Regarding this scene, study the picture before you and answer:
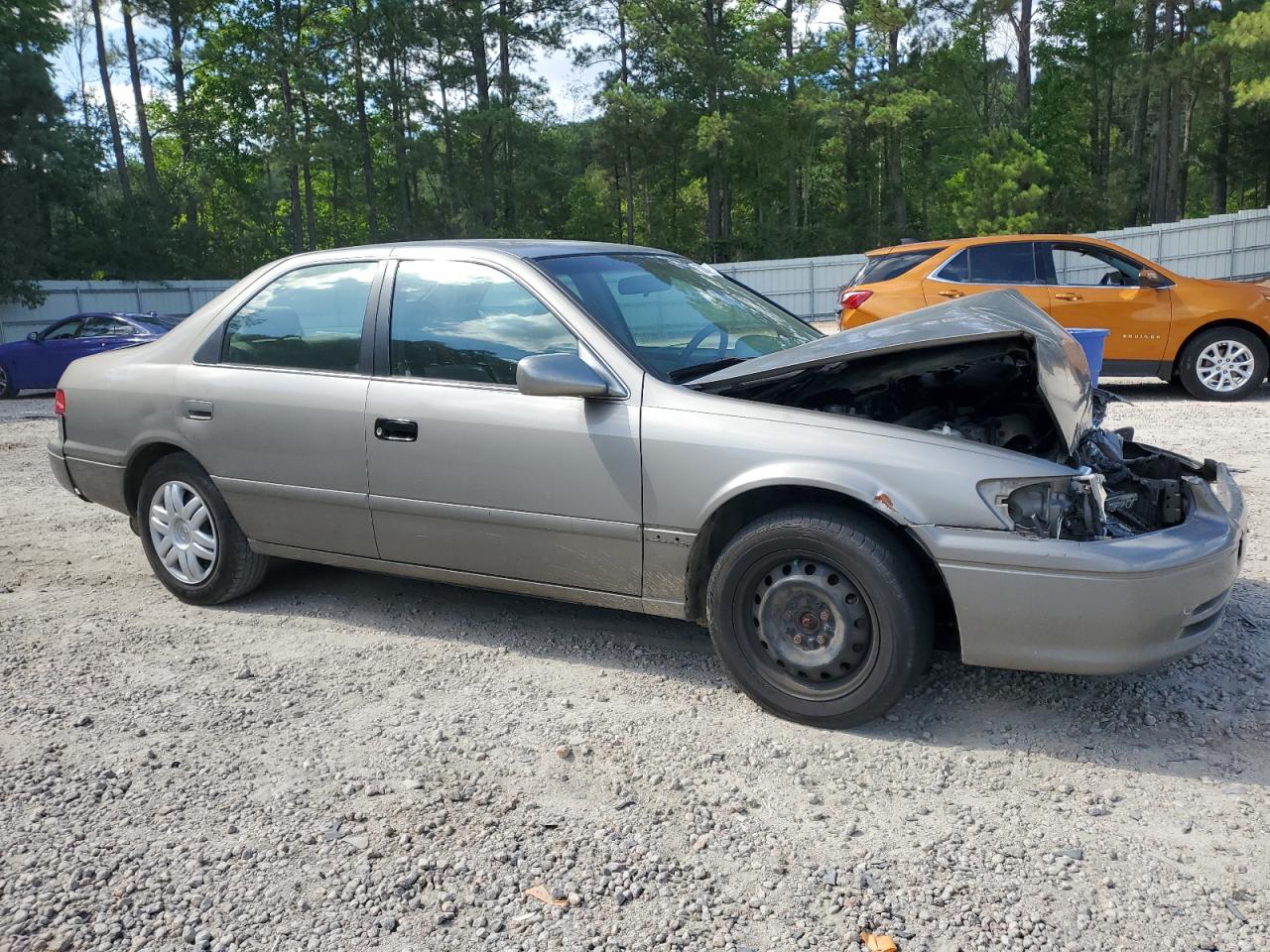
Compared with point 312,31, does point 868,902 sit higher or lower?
lower

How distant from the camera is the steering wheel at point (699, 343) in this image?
3.91 m

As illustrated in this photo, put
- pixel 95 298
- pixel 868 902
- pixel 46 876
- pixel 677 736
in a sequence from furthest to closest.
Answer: pixel 95 298 → pixel 677 736 → pixel 46 876 → pixel 868 902

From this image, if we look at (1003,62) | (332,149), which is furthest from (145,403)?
(1003,62)

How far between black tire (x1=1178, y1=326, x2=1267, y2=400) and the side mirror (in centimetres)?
850

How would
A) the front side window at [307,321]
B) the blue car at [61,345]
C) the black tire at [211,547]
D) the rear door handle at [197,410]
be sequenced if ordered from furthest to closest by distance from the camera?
1. the blue car at [61,345]
2. the black tire at [211,547]
3. the rear door handle at [197,410]
4. the front side window at [307,321]

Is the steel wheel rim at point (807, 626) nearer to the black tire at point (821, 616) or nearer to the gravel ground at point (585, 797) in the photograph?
the black tire at point (821, 616)

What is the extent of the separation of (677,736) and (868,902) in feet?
3.33

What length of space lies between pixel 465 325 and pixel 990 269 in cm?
798

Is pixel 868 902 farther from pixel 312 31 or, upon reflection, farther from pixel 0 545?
pixel 312 31

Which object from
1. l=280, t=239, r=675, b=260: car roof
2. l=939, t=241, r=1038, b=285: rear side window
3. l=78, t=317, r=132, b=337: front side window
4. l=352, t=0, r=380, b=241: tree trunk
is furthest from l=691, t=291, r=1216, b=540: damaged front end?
l=352, t=0, r=380, b=241: tree trunk

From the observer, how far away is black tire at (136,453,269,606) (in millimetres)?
4668

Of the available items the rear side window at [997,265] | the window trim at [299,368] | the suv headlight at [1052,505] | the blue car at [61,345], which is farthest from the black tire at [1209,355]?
the blue car at [61,345]

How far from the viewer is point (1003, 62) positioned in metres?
44.4

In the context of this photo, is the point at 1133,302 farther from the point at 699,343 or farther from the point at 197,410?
the point at 197,410
